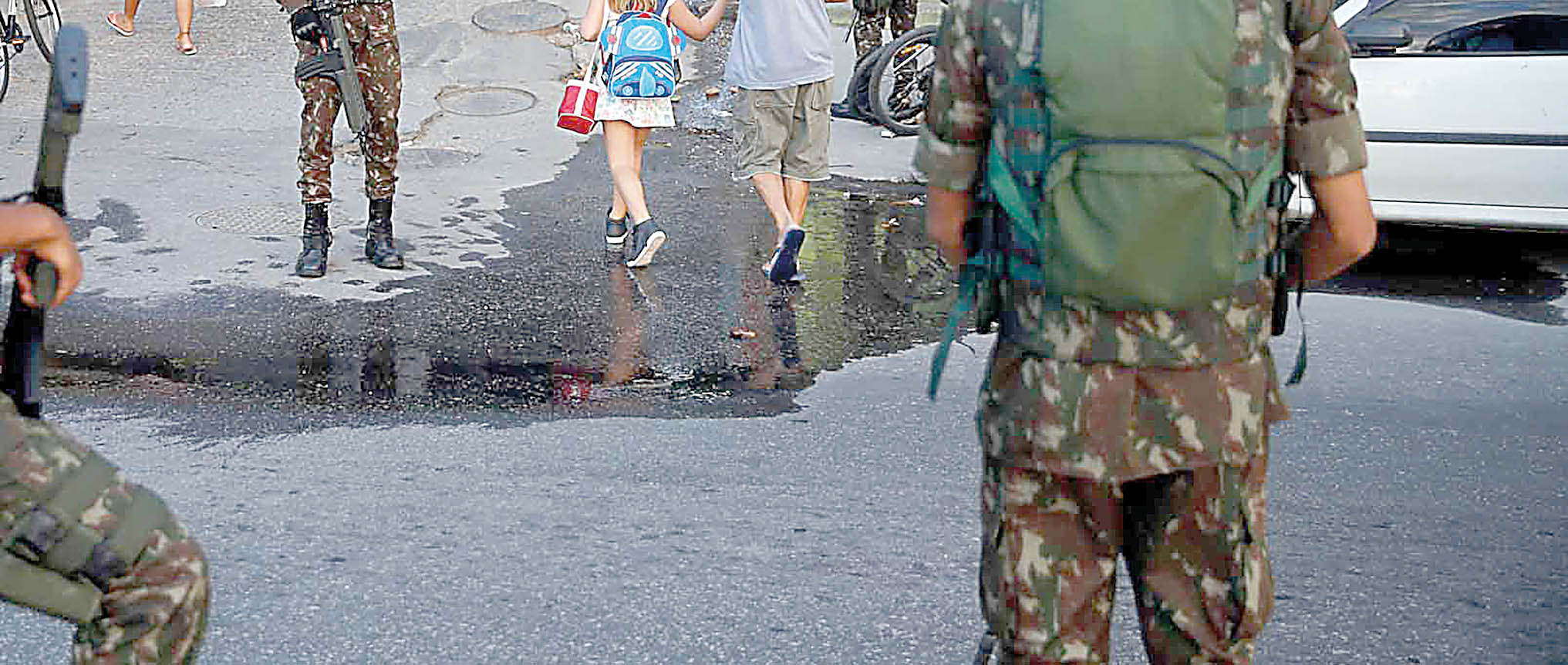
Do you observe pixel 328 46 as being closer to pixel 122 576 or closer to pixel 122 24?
pixel 122 576

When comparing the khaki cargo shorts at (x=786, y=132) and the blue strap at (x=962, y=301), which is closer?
the blue strap at (x=962, y=301)

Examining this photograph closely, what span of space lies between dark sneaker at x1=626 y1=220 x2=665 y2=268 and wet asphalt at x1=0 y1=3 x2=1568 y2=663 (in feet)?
0.64

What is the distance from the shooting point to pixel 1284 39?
8.36ft

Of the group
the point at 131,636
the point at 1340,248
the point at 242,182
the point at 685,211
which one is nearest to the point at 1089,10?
the point at 1340,248

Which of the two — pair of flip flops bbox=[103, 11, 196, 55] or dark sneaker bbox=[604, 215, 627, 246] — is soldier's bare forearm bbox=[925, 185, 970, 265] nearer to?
dark sneaker bbox=[604, 215, 627, 246]

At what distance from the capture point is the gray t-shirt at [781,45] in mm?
7379

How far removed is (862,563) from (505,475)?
125 cm

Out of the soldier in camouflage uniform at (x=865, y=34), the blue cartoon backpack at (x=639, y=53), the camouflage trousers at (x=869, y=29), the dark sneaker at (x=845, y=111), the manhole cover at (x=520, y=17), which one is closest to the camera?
the blue cartoon backpack at (x=639, y=53)

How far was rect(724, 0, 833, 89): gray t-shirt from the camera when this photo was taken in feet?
24.2

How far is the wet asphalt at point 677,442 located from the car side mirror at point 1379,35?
969 millimetres

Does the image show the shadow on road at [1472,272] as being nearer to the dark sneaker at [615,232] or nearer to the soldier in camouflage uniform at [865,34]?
the dark sneaker at [615,232]

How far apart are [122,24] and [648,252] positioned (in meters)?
6.71

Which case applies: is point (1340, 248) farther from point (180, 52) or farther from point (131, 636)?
point (180, 52)

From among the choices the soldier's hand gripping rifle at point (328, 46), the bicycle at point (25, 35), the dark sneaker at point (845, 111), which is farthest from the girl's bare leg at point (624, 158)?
the bicycle at point (25, 35)
